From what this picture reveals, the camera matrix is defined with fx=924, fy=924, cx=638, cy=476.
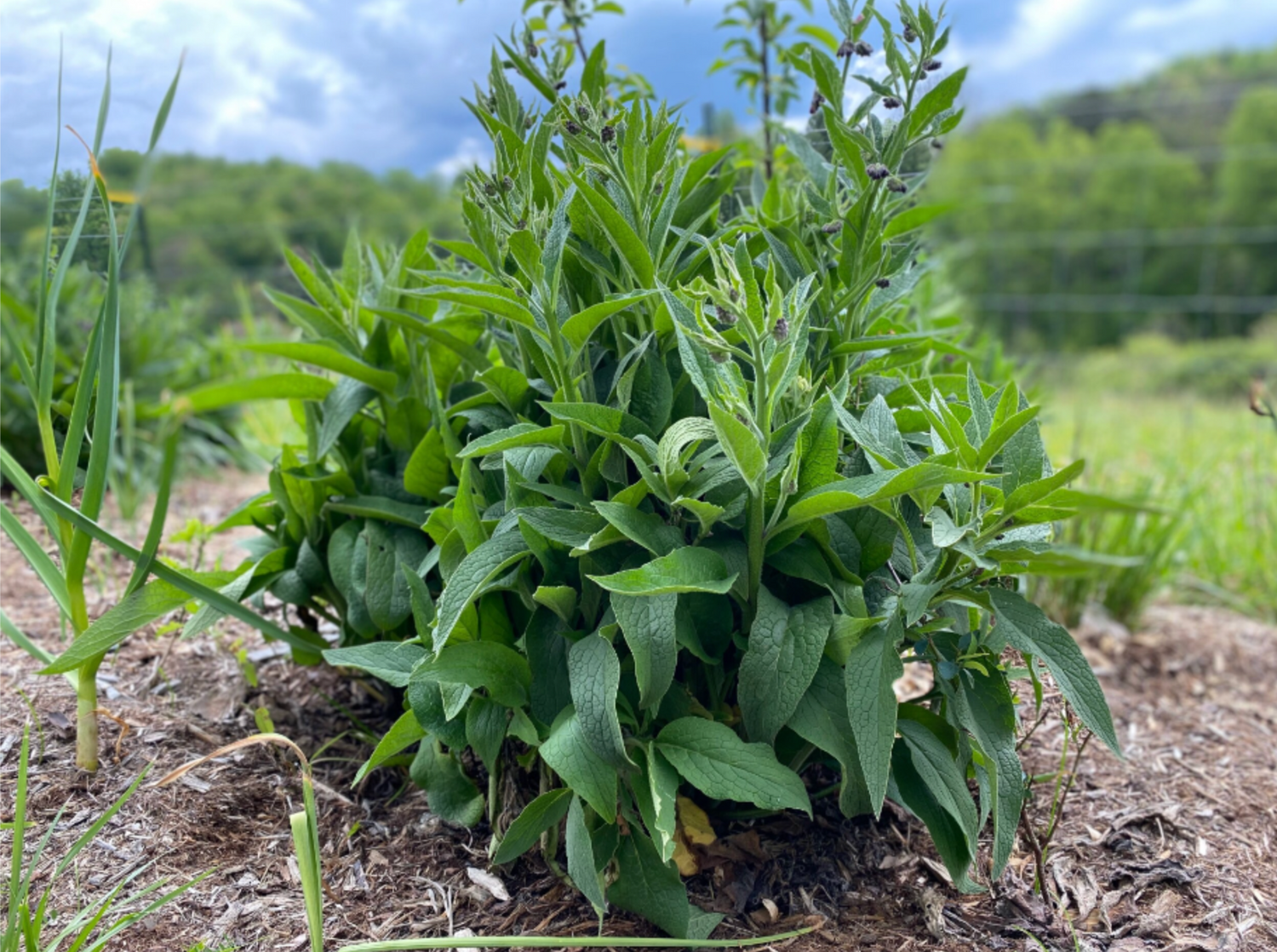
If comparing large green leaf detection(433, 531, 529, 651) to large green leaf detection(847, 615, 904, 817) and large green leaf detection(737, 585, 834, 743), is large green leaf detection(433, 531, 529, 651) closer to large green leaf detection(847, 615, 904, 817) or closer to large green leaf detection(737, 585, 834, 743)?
large green leaf detection(737, 585, 834, 743)

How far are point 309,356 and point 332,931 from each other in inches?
32.6

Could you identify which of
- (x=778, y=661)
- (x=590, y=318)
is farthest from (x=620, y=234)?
(x=778, y=661)

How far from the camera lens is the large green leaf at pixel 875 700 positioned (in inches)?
41.9

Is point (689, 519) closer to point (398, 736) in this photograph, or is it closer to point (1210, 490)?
point (398, 736)

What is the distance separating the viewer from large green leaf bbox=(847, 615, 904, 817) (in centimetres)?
107

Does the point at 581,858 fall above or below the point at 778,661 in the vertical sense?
below

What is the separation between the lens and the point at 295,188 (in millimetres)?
9203

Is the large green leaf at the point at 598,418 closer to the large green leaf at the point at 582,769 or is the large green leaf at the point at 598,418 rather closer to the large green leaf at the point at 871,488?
the large green leaf at the point at 871,488

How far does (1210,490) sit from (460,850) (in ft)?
12.5

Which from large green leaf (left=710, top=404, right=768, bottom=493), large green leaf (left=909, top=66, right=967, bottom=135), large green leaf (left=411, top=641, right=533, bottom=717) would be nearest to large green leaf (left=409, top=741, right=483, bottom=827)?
large green leaf (left=411, top=641, right=533, bottom=717)

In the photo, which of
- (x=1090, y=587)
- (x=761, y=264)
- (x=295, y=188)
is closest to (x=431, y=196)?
(x=295, y=188)

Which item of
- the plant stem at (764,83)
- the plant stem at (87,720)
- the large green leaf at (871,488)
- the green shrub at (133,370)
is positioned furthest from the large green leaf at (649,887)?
the green shrub at (133,370)

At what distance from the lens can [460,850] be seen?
4.68 feet

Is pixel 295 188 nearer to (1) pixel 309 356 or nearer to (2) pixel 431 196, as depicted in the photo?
(2) pixel 431 196
